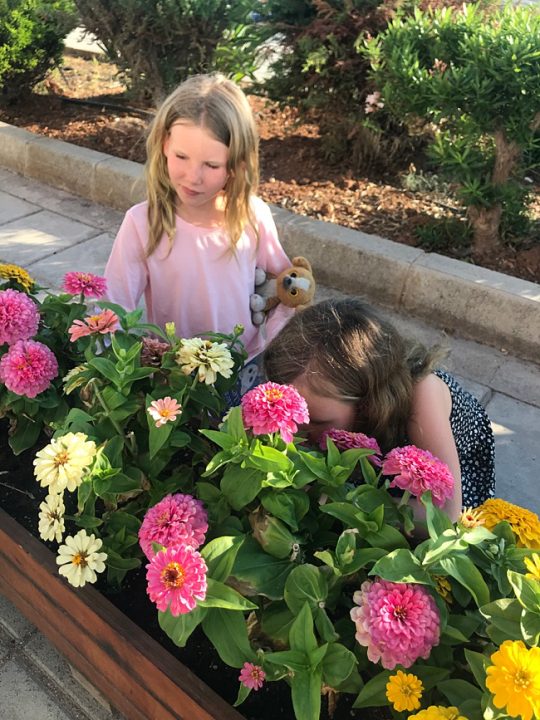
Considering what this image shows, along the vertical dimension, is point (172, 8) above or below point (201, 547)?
above

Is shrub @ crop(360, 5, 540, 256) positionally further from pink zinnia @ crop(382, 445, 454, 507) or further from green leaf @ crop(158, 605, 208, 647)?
green leaf @ crop(158, 605, 208, 647)

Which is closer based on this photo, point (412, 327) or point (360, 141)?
point (412, 327)

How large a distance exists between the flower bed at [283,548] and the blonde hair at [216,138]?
70cm

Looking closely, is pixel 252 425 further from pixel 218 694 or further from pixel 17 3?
pixel 17 3

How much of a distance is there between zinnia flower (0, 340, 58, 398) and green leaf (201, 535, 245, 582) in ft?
2.10

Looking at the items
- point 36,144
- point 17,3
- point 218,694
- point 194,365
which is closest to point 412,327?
point 194,365

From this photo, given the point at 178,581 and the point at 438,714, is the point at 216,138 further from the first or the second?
the point at 438,714

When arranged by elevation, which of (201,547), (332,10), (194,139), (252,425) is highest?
(332,10)

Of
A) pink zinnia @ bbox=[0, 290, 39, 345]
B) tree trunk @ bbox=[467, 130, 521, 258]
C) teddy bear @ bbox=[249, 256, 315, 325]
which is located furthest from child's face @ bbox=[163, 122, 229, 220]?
tree trunk @ bbox=[467, 130, 521, 258]

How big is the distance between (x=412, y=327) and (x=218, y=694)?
243cm

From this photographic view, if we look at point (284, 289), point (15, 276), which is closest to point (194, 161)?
point (284, 289)

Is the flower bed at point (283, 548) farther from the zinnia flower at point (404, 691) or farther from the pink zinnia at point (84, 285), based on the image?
the pink zinnia at point (84, 285)

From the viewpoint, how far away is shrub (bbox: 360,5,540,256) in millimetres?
3061

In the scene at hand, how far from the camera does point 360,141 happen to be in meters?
4.60
